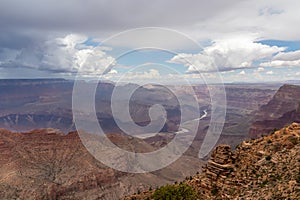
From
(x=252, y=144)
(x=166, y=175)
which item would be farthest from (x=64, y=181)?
(x=252, y=144)

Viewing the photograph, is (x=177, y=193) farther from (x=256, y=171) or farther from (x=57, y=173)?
(x=57, y=173)

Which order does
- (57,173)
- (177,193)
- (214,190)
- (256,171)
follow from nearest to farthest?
(256,171) < (214,190) < (177,193) < (57,173)

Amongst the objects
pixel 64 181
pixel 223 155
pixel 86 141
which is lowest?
pixel 64 181

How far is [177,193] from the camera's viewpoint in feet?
96.3

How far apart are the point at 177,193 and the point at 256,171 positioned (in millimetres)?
7758

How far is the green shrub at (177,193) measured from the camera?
28062 millimetres

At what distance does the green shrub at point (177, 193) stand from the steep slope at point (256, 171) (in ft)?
1.99

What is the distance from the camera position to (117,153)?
496 feet

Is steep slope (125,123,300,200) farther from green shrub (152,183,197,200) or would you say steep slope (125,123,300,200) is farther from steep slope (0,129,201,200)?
steep slope (0,129,201,200)

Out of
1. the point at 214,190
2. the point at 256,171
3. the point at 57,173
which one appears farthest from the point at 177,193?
the point at 57,173

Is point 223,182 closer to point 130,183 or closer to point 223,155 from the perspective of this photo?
point 223,155

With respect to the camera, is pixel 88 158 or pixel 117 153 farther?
pixel 117 153

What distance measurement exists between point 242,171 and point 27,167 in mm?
111561

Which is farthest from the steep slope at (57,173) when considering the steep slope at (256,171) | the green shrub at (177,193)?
the steep slope at (256,171)
